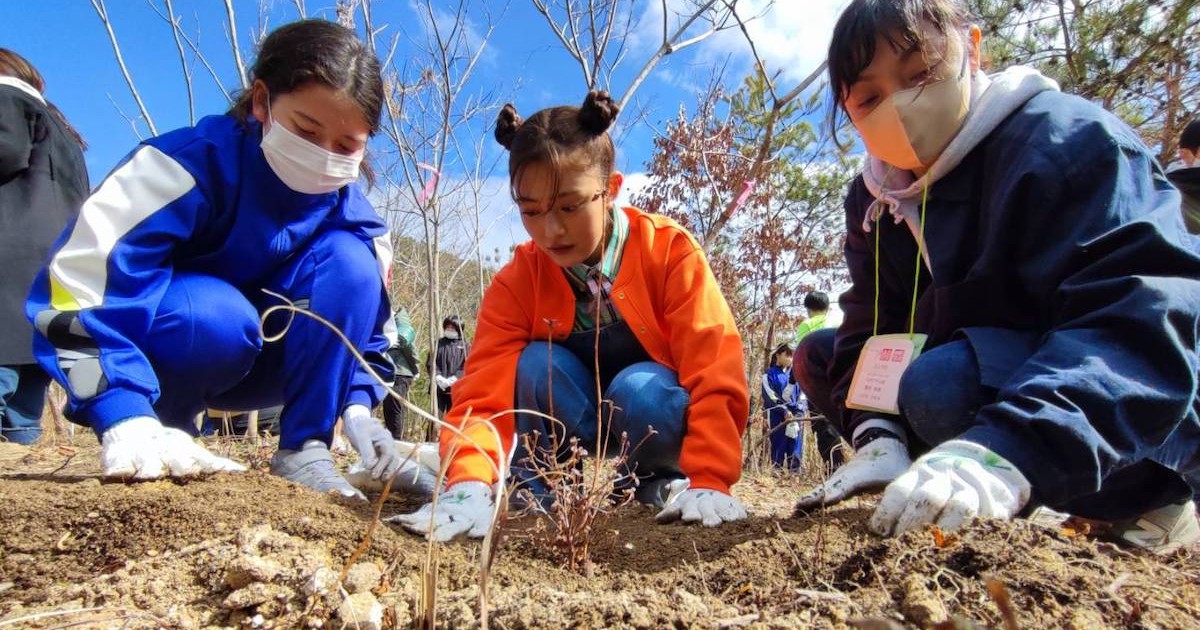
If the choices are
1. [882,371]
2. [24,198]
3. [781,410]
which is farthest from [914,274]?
[781,410]

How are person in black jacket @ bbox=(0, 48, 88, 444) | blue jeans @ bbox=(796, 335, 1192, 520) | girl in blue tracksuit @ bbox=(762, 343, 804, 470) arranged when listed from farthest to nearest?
girl in blue tracksuit @ bbox=(762, 343, 804, 470) < person in black jacket @ bbox=(0, 48, 88, 444) < blue jeans @ bbox=(796, 335, 1192, 520)

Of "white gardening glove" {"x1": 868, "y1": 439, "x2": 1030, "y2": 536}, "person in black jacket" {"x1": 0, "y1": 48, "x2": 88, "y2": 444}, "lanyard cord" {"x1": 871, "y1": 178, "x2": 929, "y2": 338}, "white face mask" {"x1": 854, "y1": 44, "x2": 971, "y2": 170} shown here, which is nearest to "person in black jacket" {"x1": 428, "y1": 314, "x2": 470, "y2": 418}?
"person in black jacket" {"x1": 0, "y1": 48, "x2": 88, "y2": 444}

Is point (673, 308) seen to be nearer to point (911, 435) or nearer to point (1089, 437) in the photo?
point (911, 435)

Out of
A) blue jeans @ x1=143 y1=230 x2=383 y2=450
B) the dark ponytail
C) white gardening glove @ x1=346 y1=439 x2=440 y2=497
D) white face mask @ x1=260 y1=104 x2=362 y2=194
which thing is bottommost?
white gardening glove @ x1=346 y1=439 x2=440 y2=497

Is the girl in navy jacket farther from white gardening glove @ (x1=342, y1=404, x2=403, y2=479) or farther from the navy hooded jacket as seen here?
white gardening glove @ (x1=342, y1=404, x2=403, y2=479)

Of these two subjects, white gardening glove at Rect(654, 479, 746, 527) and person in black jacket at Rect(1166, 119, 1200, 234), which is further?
person in black jacket at Rect(1166, 119, 1200, 234)

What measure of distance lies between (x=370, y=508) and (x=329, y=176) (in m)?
0.89

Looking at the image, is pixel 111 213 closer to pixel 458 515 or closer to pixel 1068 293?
pixel 458 515

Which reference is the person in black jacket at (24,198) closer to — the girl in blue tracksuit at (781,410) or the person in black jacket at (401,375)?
the person in black jacket at (401,375)

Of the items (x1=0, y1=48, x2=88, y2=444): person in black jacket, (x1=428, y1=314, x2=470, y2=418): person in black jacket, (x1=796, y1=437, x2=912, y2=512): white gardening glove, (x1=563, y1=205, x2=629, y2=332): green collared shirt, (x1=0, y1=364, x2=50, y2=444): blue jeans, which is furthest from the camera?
(x1=428, y1=314, x2=470, y2=418): person in black jacket

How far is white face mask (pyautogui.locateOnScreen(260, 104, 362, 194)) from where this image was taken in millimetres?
1877

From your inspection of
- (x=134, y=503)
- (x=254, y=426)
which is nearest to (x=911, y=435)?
(x=134, y=503)

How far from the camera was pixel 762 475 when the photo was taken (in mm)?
4348

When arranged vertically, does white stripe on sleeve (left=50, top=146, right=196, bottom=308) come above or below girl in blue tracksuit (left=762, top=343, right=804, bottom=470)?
above
